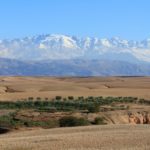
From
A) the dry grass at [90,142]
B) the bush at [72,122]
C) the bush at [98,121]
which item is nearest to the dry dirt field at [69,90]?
the bush at [98,121]

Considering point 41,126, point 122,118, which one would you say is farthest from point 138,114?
point 41,126

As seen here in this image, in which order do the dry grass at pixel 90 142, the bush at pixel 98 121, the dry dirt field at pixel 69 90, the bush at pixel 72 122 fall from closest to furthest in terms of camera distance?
the dry grass at pixel 90 142, the bush at pixel 72 122, the bush at pixel 98 121, the dry dirt field at pixel 69 90

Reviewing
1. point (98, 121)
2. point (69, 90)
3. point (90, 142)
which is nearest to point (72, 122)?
point (98, 121)

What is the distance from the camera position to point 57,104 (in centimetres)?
5972

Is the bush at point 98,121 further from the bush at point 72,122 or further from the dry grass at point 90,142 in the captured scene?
the dry grass at point 90,142

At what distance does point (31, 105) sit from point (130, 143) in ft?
116

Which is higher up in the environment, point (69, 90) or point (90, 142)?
point (69, 90)

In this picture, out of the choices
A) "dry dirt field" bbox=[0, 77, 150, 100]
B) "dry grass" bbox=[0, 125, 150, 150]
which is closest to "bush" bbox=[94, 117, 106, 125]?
"dry grass" bbox=[0, 125, 150, 150]

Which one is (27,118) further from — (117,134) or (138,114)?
(117,134)

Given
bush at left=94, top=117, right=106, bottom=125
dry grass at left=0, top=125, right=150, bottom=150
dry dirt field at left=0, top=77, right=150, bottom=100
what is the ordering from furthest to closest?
dry dirt field at left=0, top=77, right=150, bottom=100 < bush at left=94, top=117, right=106, bottom=125 < dry grass at left=0, top=125, right=150, bottom=150

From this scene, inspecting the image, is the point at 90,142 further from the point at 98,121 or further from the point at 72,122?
the point at 98,121

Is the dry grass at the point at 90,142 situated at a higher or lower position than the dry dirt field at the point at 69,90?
lower

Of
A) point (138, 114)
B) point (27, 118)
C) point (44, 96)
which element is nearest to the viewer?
point (27, 118)

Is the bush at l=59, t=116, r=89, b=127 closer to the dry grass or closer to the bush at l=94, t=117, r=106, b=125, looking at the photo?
the bush at l=94, t=117, r=106, b=125
